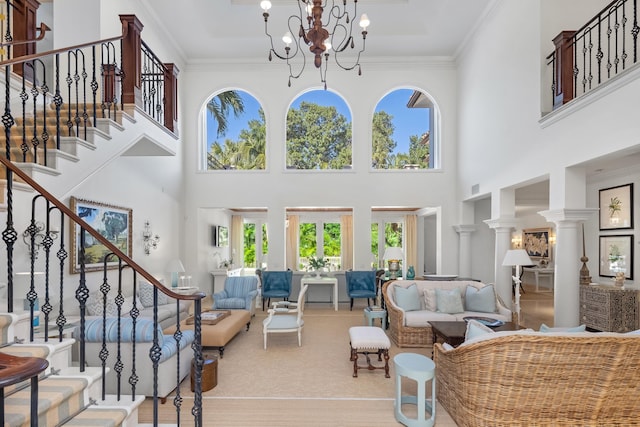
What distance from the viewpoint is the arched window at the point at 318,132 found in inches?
374

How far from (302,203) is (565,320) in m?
5.93

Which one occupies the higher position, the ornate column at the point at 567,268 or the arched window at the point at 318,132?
the arched window at the point at 318,132

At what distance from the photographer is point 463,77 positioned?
873cm

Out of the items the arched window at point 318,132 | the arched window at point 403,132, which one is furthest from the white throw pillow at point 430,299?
the arched window at point 318,132

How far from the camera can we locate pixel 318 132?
9.58m

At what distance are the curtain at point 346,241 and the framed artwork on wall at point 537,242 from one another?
22.4 feet

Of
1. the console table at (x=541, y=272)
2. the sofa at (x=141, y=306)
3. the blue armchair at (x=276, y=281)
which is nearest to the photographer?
the sofa at (x=141, y=306)

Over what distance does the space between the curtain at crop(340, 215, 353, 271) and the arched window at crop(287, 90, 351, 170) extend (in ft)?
11.8

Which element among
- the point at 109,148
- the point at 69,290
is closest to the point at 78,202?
the point at 69,290

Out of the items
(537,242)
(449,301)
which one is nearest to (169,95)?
(449,301)

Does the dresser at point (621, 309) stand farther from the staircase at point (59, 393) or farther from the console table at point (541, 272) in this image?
the staircase at point (59, 393)

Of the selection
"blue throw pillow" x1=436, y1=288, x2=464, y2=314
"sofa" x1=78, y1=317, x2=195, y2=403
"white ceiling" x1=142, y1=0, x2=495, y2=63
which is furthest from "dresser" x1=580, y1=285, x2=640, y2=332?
"sofa" x1=78, y1=317, x2=195, y2=403

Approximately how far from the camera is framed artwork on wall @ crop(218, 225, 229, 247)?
11.2m

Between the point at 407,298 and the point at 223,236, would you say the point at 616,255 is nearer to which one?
the point at 407,298
